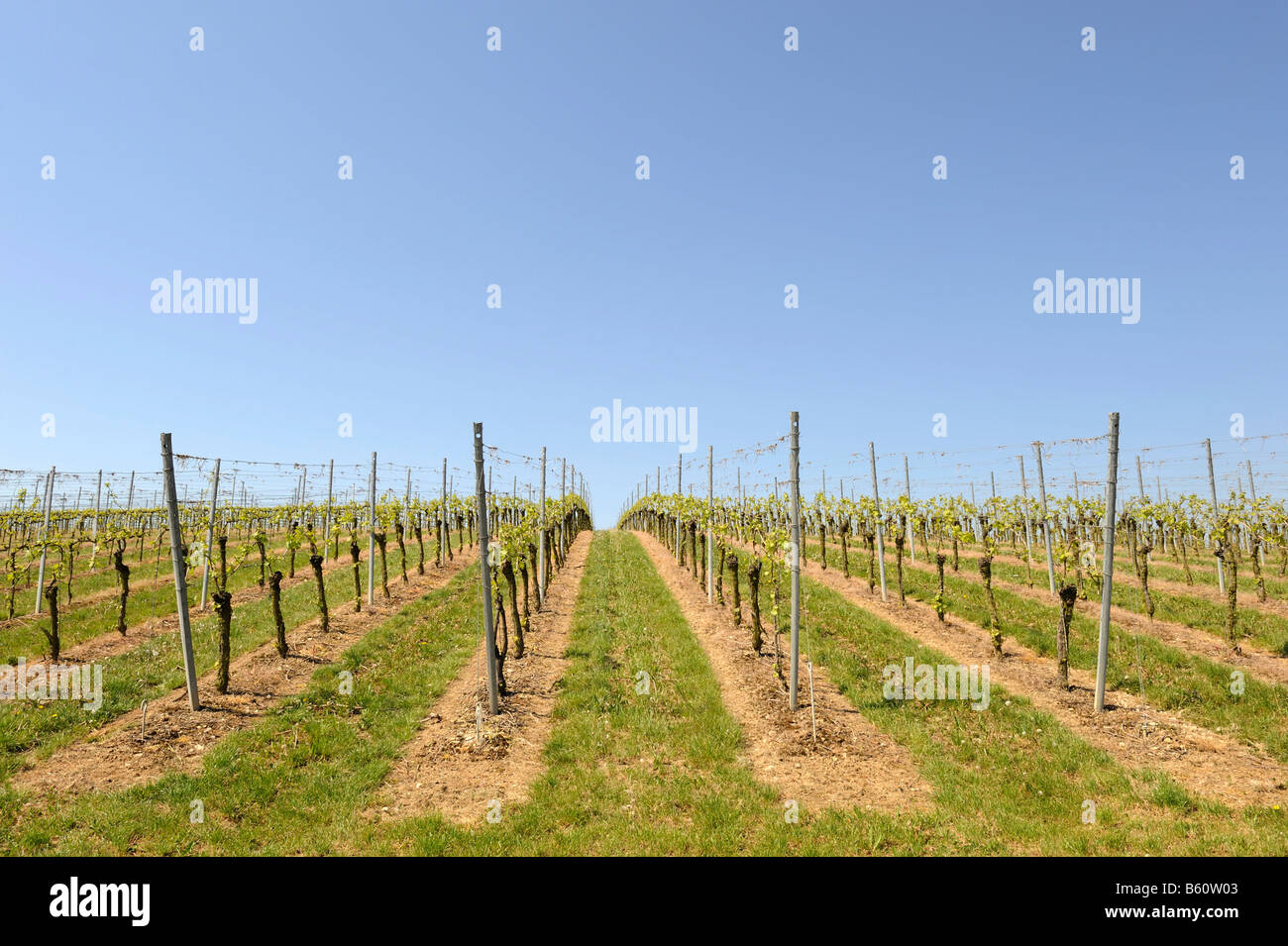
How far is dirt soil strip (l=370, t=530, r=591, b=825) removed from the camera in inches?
290

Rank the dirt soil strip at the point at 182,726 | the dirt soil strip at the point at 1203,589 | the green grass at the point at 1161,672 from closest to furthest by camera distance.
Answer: the dirt soil strip at the point at 182,726, the green grass at the point at 1161,672, the dirt soil strip at the point at 1203,589

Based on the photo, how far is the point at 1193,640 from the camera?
13.6 meters

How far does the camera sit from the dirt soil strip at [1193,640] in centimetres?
1154

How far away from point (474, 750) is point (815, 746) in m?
5.00

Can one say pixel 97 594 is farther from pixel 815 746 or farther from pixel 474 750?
pixel 815 746

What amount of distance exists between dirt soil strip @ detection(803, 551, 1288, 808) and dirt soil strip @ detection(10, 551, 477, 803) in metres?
13.0

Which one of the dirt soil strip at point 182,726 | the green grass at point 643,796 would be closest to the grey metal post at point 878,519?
the green grass at point 643,796

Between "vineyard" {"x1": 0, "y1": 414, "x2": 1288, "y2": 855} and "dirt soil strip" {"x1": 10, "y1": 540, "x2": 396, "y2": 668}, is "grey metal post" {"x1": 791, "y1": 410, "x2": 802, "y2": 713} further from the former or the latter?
"dirt soil strip" {"x1": 10, "y1": 540, "x2": 396, "y2": 668}

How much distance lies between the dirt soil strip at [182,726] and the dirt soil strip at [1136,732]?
1298 cm

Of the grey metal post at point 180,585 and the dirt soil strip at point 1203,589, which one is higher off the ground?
the grey metal post at point 180,585

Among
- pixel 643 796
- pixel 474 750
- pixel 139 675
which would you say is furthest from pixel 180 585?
pixel 643 796

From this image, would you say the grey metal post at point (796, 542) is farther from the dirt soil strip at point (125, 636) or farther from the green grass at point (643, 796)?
the dirt soil strip at point (125, 636)
